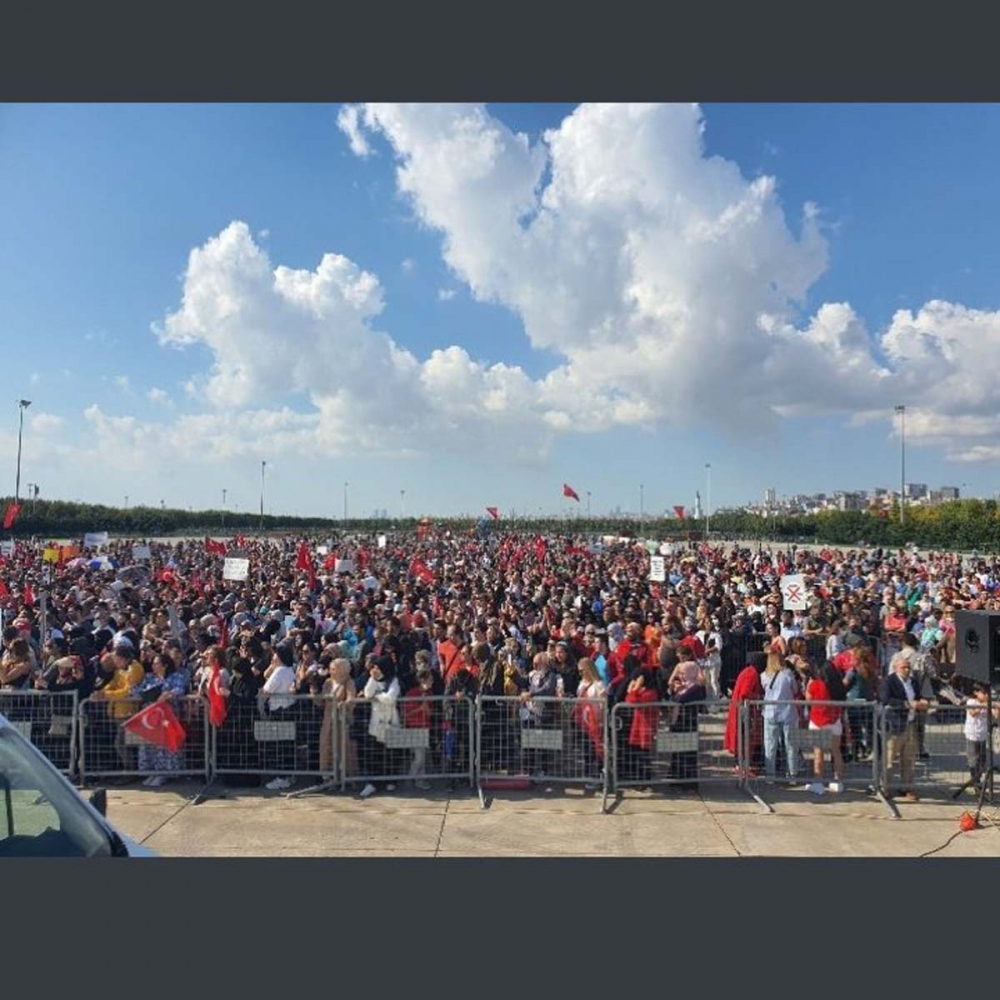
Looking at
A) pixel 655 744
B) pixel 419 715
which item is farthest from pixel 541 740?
pixel 419 715

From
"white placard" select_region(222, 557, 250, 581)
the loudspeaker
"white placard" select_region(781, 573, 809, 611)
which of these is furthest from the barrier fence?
"white placard" select_region(222, 557, 250, 581)

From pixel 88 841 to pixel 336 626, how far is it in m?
10.7

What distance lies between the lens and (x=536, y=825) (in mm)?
8219

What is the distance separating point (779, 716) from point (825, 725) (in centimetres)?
51

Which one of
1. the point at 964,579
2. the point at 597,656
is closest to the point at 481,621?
the point at 597,656

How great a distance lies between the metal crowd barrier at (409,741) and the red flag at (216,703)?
1.42 metres

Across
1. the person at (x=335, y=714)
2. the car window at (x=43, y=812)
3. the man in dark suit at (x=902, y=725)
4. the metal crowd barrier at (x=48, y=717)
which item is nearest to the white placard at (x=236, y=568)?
the metal crowd barrier at (x=48, y=717)

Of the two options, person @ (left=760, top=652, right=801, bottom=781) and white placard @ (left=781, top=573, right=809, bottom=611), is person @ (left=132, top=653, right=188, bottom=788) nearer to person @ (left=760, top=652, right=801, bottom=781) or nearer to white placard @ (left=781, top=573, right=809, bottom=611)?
person @ (left=760, top=652, right=801, bottom=781)

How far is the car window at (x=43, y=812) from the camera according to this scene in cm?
437

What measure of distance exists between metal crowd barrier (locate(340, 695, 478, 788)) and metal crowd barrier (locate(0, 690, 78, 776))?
326 cm

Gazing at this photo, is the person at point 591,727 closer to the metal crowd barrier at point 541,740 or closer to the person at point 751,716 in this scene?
the metal crowd barrier at point 541,740

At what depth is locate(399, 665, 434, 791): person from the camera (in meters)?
9.37

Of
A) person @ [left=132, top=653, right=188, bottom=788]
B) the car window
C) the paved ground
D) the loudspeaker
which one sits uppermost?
the loudspeaker

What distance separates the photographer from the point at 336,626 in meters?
15.1
